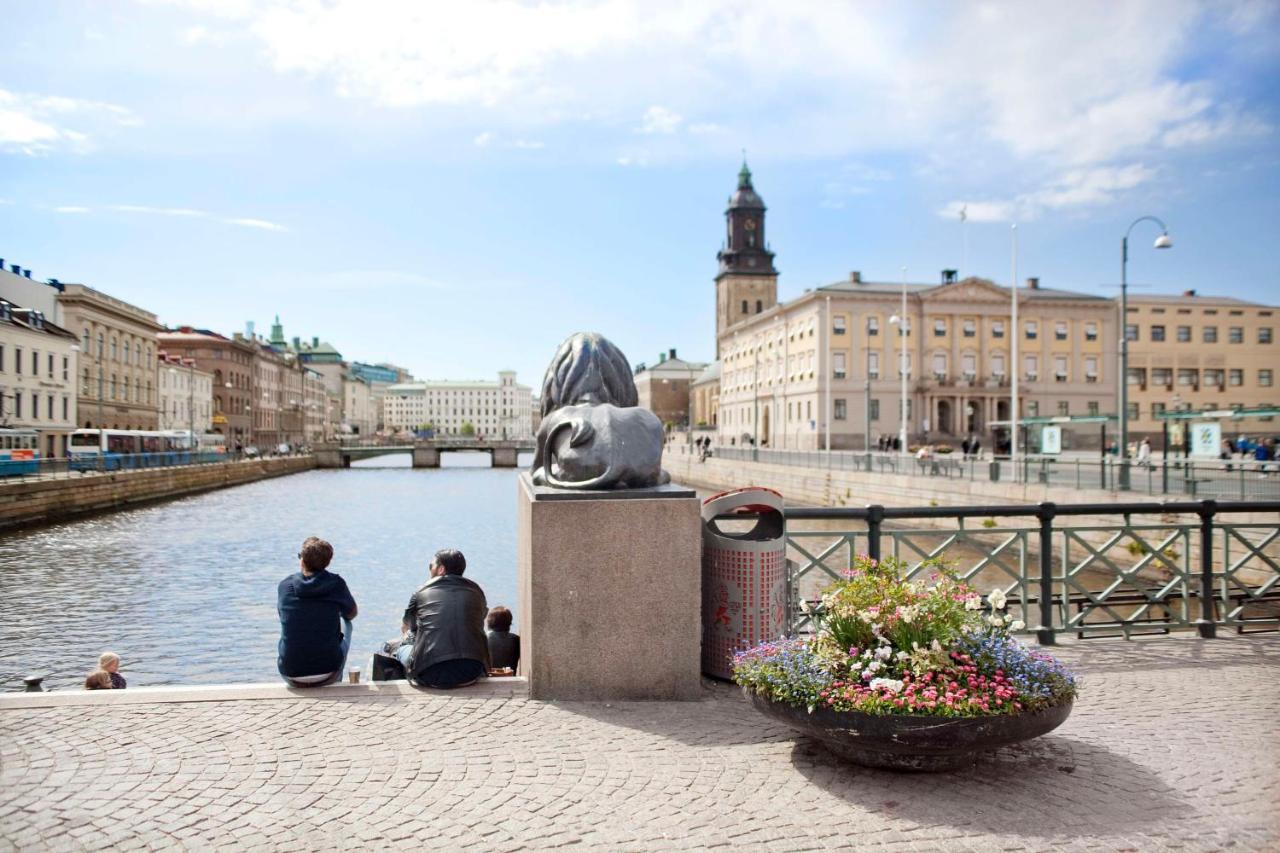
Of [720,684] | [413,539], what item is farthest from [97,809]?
[413,539]

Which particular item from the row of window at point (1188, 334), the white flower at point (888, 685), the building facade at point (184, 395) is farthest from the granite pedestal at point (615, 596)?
the row of window at point (1188, 334)

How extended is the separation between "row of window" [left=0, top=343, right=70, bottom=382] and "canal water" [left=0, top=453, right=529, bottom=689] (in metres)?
12.5

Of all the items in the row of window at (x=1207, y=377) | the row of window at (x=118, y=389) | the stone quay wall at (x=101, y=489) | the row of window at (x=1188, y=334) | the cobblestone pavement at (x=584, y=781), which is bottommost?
the stone quay wall at (x=101, y=489)

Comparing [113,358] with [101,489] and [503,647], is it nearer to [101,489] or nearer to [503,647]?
[101,489]

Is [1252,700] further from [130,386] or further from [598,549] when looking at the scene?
[130,386]

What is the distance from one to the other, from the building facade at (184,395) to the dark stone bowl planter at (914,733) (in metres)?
89.0

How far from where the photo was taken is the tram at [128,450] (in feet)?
161

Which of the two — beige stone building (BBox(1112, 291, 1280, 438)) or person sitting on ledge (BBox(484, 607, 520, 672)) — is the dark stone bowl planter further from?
beige stone building (BBox(1112, 291, 1280, 438))

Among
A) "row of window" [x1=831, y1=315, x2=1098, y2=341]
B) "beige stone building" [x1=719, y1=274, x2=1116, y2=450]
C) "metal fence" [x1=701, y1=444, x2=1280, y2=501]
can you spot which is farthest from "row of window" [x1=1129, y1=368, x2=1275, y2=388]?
"metal fence" [x1=701, y1=444, x2=1280, y2=501]

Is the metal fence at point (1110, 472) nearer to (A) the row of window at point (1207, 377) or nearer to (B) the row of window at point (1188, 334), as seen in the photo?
(A) the row of window at point (1207, 377)

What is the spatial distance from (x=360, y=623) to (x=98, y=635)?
5.10 metres

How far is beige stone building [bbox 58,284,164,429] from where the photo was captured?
6694 centimetres

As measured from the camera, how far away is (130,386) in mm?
77000

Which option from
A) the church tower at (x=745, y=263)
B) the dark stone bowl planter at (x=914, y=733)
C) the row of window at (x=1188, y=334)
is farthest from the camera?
the church tower at (x=745, y=263)
